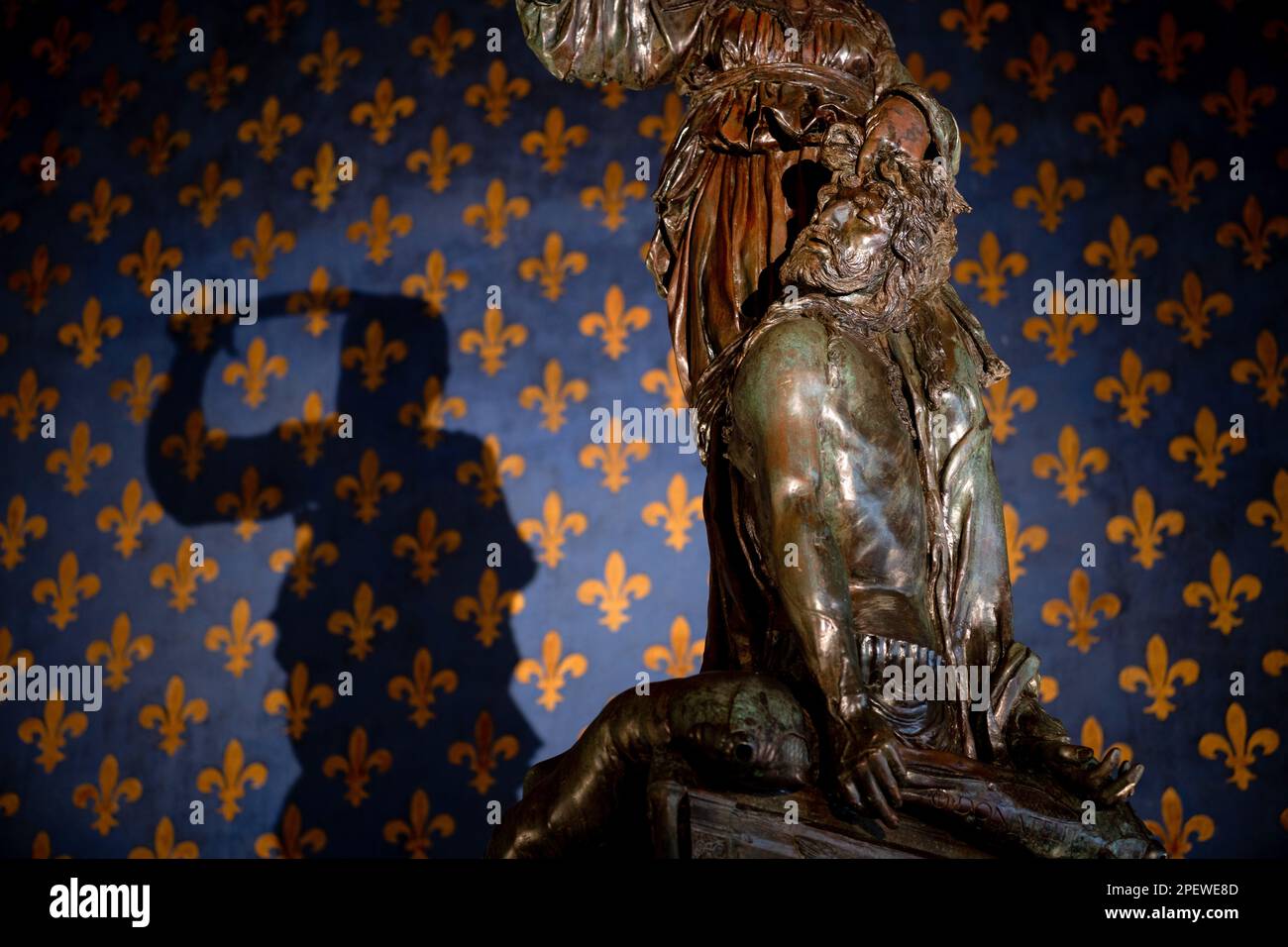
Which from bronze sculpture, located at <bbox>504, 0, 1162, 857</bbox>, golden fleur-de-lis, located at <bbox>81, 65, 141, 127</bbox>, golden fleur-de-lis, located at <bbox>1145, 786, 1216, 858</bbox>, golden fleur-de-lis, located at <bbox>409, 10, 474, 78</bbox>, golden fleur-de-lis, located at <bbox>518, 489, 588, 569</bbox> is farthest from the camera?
golden fleur-de-lis, located at <bbox>81, 65, 141, 127</bbox>

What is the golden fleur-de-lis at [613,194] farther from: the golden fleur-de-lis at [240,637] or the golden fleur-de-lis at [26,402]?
the golden fleur-de-lis at [26,402]

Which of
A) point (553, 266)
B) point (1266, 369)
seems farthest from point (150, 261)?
point (1266, 369)

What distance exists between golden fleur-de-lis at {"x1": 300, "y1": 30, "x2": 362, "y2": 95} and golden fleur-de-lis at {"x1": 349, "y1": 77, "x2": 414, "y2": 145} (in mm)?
100

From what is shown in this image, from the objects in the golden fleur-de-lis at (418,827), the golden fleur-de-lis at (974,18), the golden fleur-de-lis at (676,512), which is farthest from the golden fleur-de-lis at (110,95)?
the golden fleur-de-lis at (974,18)

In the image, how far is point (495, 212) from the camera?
390cm

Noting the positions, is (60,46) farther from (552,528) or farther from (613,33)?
(613,33)

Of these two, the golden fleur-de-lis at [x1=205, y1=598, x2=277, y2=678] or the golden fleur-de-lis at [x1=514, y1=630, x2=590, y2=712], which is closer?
the golden fleur-de-lis at [x1=514, y1=630, x2=590, y2=712]

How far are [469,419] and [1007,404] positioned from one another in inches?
50.0

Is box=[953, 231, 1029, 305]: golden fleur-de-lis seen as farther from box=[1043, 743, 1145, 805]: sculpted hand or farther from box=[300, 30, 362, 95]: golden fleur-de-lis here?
box=[1043, 743, 1145, 805]: sculpted hand

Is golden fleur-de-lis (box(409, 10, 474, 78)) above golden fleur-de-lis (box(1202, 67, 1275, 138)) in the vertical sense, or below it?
above

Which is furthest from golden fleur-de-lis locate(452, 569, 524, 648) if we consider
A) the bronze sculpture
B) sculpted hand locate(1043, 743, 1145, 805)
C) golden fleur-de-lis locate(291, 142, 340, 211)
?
sculpted hand locate(1043, 743, 1145, 805)

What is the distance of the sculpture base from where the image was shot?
5.47 feet

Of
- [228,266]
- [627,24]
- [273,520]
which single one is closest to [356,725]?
[273,520]

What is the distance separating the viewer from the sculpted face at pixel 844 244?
200 cm
